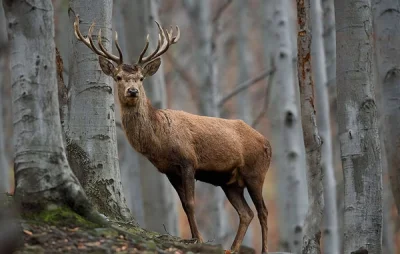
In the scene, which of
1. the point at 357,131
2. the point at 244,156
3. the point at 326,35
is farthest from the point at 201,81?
the point at 357,131

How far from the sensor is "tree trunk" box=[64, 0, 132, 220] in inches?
355

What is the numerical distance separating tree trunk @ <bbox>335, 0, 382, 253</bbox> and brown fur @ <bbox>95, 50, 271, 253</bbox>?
6.19 feet

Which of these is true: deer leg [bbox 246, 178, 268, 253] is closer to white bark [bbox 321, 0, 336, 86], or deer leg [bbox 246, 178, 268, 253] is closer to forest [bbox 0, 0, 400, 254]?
forest [bbox 0, 0, 400, 254]

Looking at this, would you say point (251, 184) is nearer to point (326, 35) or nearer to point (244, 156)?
point (244, 156)

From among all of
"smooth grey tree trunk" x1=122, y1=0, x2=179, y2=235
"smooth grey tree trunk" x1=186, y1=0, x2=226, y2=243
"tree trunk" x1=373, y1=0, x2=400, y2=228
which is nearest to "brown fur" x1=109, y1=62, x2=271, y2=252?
"tree trunk" x1=373, y1=0, x2=400, y2=228

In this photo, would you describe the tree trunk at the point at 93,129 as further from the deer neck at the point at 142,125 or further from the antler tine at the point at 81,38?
the deer neck at the point at 142,125

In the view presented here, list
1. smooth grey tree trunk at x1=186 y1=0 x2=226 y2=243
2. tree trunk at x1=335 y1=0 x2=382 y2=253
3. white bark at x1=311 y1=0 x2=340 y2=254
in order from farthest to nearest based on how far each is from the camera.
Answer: smooth grey tree trunk at x1=186 y1=0 x2=226 y2=243 → white bark at x1=311 y1=0 x2=340 y2=254 → tree trunk at x1=335 y1=0 x2=382 y2=253

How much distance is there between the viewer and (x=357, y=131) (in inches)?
327

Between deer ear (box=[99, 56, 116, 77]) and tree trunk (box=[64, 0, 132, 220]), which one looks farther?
deer ear (box=[99, 56, 116, 77])

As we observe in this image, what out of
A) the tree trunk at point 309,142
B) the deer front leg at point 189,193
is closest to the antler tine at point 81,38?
the deer front leg at point 189,193

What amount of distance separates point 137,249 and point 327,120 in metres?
9.06

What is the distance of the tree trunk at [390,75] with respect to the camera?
379 inches

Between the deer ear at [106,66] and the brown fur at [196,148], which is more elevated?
the deer ear at [106,66]

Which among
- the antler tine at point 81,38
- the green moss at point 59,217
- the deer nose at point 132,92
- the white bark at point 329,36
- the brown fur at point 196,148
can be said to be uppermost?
the white bark at point 329,36
